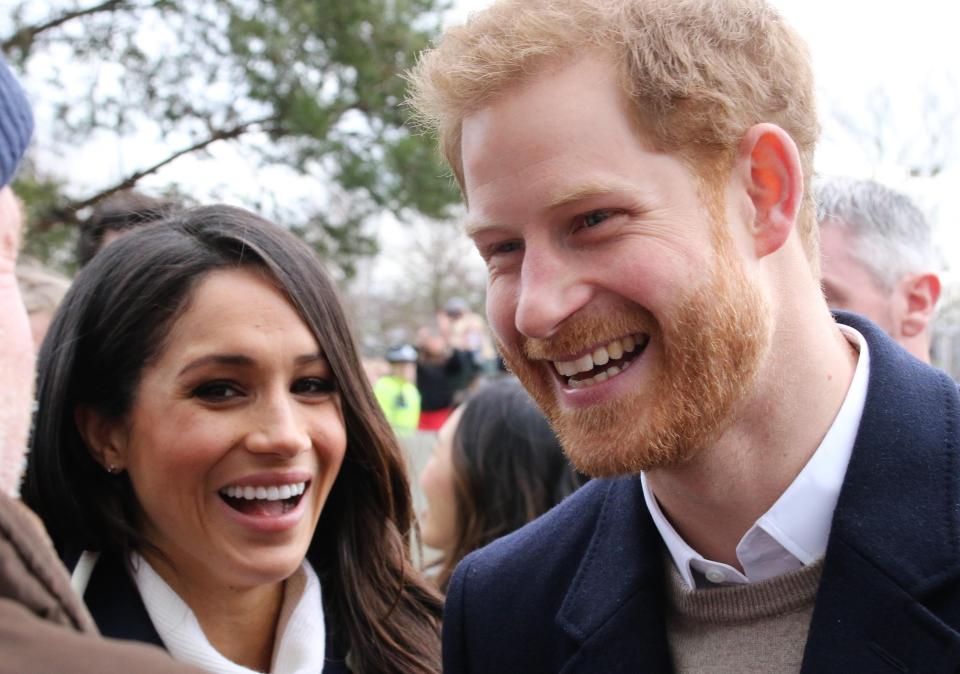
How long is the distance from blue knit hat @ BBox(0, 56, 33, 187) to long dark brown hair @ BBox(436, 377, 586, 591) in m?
2.46

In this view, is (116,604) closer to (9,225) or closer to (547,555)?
(547,555)

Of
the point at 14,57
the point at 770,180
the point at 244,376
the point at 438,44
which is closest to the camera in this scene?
the point at 770,180

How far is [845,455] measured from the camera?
180 cm

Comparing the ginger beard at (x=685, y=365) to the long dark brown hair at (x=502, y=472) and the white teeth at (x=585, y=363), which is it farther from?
the long dark brown hair at (x=502, y=472)

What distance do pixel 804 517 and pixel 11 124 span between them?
140 cm

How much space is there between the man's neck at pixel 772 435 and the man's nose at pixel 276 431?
0.99m

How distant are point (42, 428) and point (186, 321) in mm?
491

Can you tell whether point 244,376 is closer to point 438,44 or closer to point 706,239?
point 438,44

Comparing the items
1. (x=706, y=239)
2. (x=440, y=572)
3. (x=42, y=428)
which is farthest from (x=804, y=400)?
(x=440, y=572)

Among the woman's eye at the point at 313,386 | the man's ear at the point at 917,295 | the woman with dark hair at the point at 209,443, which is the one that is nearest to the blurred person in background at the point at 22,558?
the woman with dark hair at the point at 209,443

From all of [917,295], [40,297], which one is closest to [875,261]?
[917,295]

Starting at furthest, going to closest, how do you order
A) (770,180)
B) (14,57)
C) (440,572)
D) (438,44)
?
(14,57) < (440,572) < (438,44) < (770,180)

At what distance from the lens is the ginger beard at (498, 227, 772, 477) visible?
1.77m

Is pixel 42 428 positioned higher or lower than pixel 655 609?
higher
